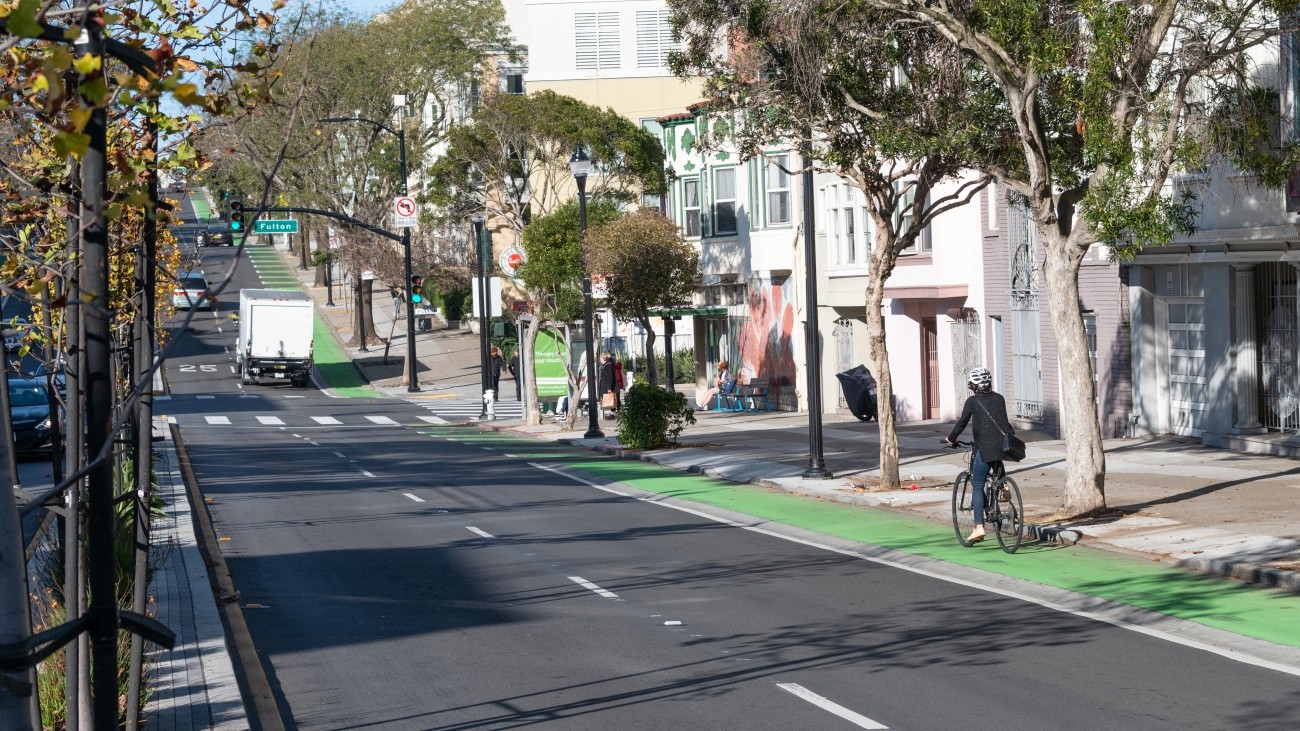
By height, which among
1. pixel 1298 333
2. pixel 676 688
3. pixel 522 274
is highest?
pixel 522 274

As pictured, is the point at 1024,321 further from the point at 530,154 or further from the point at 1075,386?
the point at 530,154

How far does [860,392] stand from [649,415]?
22.5 feet

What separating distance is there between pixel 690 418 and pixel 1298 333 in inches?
476

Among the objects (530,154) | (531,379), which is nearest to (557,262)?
(531,379)

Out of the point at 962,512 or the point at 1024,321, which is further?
the point at 1024,321

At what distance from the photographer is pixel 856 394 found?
113 ft

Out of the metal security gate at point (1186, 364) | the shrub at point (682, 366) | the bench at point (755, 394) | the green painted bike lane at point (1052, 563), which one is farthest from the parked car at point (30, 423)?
the shrub at point (682, 366)

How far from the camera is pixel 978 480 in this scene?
15.2 meters

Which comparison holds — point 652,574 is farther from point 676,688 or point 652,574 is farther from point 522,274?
point 522,274

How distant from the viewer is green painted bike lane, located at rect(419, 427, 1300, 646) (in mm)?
11797

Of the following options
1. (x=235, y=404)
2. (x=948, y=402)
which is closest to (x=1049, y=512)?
(x=948, y=402)

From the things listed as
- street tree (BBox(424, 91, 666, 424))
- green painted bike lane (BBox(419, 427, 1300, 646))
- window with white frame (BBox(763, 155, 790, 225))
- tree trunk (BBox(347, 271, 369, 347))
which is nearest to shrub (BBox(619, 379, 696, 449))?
green painted bike lane (BBox(419, 427, 1300, 646))

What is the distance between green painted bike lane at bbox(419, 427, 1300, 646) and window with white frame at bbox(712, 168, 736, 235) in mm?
18768

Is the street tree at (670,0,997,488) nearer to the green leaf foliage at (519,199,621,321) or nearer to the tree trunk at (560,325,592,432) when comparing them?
the green leaf foliage at (519,199,621,321)
